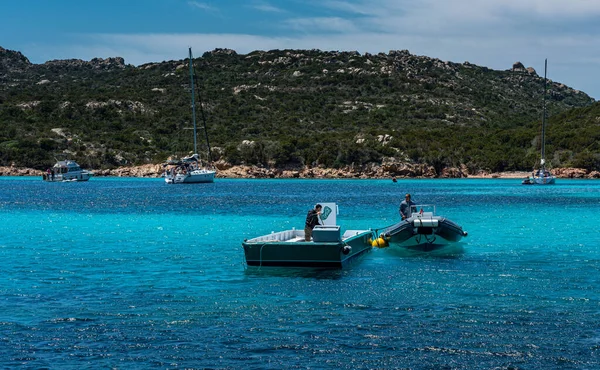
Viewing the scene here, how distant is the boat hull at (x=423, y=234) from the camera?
88.5 ft

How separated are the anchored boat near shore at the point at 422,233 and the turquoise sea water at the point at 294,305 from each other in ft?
1.87

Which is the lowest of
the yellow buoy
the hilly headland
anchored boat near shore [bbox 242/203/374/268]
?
the yellow buoy

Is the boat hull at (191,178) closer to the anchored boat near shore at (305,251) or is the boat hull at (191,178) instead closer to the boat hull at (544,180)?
the boat hull at (544,180)

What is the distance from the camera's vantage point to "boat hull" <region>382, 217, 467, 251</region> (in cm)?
2697

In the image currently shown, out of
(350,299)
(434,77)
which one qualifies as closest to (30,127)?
(434,77)

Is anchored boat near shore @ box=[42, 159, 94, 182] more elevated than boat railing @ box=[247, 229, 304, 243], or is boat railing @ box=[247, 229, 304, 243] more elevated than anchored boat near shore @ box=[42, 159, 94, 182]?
anchored boat near shore @ box=[42, 159, 94, 182]

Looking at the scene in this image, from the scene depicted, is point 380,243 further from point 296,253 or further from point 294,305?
point 294,305

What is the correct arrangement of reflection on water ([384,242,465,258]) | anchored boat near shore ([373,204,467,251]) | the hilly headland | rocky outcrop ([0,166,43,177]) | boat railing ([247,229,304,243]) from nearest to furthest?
boat railing ([247,229,304,243]) → reflection on water ([384,242,465,258]) → anchored boat near shore ([373,204,467,251]) → the hilly headland → rocky outcrop ([0,166,43,177])

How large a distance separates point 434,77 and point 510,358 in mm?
161234

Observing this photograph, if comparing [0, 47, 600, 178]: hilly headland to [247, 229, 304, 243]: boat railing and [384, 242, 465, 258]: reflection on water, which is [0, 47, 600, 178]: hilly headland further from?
[247, 229, 304, 243]: boat railing

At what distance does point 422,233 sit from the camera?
88.6 ft

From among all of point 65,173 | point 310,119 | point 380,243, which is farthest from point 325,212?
point 310,119

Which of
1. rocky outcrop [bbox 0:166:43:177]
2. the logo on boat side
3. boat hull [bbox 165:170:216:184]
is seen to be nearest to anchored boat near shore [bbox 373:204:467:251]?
the logo on boat side

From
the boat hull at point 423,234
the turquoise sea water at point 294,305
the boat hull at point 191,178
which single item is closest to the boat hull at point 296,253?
the turquoise sea water at point 294,305
